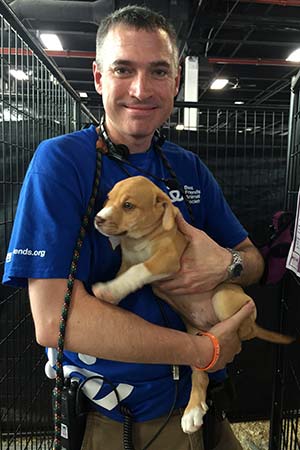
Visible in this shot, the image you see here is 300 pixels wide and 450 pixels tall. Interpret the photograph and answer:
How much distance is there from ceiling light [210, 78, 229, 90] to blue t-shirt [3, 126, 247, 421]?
7498 mm

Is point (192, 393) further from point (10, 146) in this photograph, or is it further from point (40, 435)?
point (40, 435)

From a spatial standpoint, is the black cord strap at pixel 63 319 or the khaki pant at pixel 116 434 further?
the khaki pant at pixel 116 434

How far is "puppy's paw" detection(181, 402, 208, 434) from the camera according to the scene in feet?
4.02

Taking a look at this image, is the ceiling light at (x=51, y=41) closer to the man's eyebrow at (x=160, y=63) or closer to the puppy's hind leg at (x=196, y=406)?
the man's eyebrow at (x=160, y=63)

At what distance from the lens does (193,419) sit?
4.03 feet

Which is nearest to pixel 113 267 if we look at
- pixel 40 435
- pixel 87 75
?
pixel 40 435

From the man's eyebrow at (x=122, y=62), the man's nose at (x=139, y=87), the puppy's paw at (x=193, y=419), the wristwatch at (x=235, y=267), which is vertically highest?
the man's eyebrow at (x=122, y=62)

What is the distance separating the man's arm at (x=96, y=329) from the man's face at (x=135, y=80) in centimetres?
54

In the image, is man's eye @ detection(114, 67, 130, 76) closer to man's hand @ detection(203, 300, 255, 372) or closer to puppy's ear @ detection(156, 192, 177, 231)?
puppy's ear @ detection(156, 192, 177, 231)

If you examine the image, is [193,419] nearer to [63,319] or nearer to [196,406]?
[196,406]

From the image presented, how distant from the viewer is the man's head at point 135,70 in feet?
3.90

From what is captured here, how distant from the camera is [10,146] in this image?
1755 millimetres

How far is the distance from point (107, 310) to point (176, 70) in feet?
2.67

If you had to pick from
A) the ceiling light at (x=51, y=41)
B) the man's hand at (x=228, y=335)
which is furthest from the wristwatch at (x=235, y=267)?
the ceiling light at (x=51, y=41)
